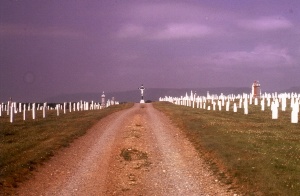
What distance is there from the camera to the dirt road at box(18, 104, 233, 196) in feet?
43.1

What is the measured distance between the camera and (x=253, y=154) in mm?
16797

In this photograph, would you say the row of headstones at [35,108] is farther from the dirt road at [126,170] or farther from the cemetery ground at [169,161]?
the dirt road at [126,170]

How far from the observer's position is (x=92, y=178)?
1445 centimetres

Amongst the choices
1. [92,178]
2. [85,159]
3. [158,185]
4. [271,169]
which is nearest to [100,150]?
[85,159]

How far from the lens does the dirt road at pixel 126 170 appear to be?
43.1 ft

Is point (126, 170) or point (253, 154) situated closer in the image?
point (126, 170)

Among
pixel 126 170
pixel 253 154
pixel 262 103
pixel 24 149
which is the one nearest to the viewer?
pixel 126 170

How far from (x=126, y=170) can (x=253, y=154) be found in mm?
4963

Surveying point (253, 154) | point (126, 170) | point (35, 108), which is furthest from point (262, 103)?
point (126, 170)

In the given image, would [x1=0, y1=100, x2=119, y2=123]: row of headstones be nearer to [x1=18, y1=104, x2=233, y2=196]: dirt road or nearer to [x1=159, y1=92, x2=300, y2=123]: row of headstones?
[x1=159, y1=92, x2=300, y2=123]: row of headstones

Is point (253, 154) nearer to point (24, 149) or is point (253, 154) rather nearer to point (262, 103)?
point (24, 149)

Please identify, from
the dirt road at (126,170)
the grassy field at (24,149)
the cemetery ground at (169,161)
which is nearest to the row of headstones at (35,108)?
the grassy field at (24,149)

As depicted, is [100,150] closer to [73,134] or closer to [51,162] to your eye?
[51,162]

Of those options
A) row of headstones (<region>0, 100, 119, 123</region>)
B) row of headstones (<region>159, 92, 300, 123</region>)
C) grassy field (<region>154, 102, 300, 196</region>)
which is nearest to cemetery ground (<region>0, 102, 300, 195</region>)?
grassy field (<region>154, 102, 300, 196</region>)
